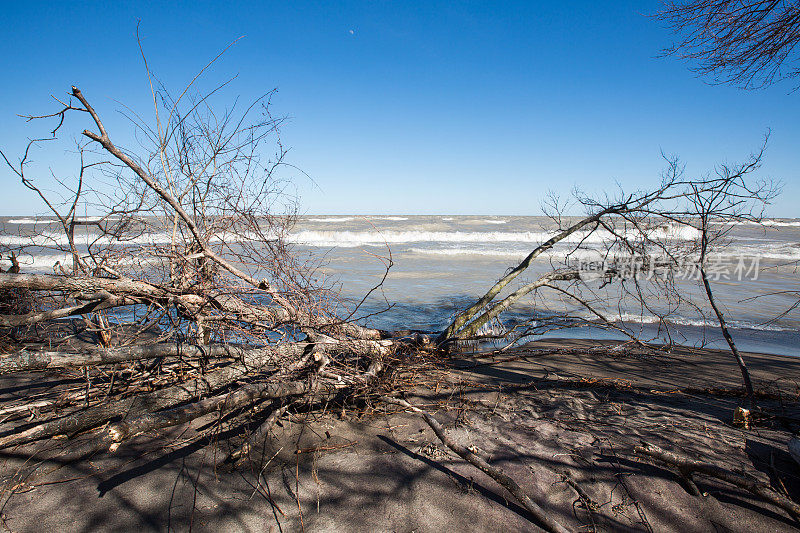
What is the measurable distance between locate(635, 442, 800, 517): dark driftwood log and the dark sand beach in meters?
0.14

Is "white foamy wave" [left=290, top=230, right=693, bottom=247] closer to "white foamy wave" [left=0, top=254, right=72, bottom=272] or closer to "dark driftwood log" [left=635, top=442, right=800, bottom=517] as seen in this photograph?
"white foamy wave" [left=0, top=254, right=72, bottom=272]

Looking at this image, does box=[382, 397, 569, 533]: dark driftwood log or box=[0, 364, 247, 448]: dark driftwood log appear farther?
box=[0, 364, 247, 448]: dark driftwood log

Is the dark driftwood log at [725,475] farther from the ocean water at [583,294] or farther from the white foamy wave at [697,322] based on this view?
the white foamy wave at [697,322]

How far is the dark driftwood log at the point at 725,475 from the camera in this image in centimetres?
216

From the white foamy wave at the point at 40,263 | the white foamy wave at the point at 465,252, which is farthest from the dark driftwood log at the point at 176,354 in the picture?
the white foamy wave at the point at 465,252

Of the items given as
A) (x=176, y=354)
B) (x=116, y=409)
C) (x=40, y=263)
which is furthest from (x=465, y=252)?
(x=116, y=409)

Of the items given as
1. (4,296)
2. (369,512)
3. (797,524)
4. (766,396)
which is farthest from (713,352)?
(4,296)

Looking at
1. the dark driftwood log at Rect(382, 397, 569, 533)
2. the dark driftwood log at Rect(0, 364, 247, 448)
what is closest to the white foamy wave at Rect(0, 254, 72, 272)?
the dark driftwood log at Rect(0, 364, 247, 448)

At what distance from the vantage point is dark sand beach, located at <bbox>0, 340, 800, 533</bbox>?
7.36 feet

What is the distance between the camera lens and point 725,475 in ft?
7.53

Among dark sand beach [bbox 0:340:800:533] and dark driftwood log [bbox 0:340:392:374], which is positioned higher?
dark driftwood log [bbox 0:340:392:374]

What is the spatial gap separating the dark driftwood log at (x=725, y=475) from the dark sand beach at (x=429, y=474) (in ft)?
0.46

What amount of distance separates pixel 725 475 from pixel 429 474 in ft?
5.35

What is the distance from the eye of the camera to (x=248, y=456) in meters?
2.63
